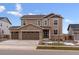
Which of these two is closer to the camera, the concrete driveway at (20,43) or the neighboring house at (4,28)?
the concrete driveway at (20,43)

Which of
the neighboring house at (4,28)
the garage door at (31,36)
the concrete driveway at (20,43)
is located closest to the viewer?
the concrete driveway at (20,43)

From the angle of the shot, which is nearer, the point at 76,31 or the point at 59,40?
the point at 59,40

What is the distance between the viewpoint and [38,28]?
16281 millimetres

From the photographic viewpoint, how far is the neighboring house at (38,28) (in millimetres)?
15898

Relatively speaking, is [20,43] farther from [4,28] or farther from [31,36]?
[4,28]

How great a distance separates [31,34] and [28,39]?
0.60 m

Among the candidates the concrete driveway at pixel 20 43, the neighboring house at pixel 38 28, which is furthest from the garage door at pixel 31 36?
the concrete driveway at pixel 20 43

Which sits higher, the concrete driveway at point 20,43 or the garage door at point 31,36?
the garage door at point 31,36

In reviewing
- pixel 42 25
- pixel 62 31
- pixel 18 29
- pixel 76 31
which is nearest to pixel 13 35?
pixel 18 29

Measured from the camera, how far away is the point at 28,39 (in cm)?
1588

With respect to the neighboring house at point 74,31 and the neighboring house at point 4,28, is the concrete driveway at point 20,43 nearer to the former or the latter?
the neighboring house at point 4,28

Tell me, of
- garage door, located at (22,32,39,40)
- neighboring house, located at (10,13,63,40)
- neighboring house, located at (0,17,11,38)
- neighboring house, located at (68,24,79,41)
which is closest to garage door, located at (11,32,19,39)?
neighboring house, located at (10,13,63,40)

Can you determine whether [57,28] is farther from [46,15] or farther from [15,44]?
[15,44]

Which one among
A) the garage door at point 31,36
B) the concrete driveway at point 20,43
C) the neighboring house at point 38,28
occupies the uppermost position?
the neighboring house at point 38,28
